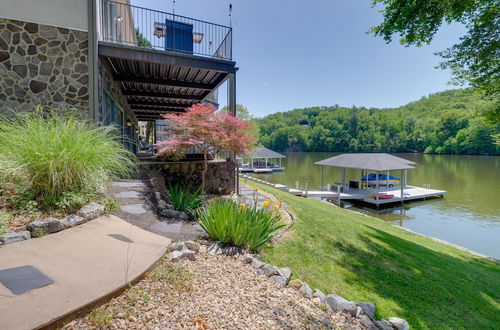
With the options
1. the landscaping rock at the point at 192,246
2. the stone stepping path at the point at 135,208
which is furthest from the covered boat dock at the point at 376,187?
the landscaping rock at the point at 192,246

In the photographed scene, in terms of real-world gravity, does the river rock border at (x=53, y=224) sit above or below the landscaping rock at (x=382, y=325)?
above

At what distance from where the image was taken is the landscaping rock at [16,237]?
256 cm

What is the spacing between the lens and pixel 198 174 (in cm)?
830

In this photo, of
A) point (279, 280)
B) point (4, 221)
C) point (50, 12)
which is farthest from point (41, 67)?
point (279, 280)

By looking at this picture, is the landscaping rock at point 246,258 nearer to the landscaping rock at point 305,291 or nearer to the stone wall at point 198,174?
the landscaping rock at point 305,291

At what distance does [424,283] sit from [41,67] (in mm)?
8889

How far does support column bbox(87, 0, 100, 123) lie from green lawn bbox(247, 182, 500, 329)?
5.30 meters

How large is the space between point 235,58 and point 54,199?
20.4 feet

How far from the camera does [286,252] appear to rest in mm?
4035

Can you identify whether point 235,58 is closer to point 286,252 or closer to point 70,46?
point 70,46

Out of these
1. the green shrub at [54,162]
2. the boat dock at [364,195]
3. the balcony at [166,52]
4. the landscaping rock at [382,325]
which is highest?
the balcony at [166,52]

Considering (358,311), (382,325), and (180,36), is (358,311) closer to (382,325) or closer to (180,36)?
(382,325)

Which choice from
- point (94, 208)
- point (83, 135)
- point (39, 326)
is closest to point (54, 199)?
point (94, 208)

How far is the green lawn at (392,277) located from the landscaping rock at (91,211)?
2.43 meters
